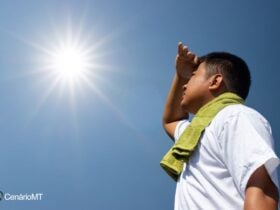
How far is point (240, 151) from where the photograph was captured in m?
2.21

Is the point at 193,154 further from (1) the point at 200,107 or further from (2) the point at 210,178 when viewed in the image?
(1) the point at 200,107

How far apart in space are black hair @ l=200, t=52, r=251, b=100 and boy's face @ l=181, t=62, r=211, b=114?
0.08m

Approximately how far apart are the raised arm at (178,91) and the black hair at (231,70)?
1.29 ft

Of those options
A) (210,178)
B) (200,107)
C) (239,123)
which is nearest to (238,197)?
(210,178)

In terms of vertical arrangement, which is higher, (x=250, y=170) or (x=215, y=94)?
(x=215, y=94)

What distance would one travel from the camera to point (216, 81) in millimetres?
3121

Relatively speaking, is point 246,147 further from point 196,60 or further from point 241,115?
point 196,60

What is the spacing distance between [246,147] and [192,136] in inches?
22.6

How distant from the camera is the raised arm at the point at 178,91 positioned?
12.4 feet

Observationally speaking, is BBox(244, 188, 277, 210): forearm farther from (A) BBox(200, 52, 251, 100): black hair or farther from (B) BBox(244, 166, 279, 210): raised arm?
(A) BBox(200, 52, 251, 100): black hair

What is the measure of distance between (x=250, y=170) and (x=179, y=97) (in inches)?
87.3

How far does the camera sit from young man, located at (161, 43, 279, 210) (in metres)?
2.10

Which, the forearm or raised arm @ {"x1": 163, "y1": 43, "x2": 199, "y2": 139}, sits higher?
raised arm @ {"x1": 163, "y1": 43, "x2": 199, "y2": 139}

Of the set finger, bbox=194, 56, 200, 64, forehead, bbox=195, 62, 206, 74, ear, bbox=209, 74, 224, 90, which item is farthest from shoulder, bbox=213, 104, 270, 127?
finger, bbox=194, 56, 200, 64
